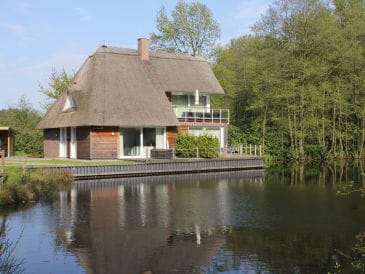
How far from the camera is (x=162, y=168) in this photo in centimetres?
2794

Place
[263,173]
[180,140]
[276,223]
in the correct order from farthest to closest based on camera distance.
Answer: [180,140], [263,173], [276,223]

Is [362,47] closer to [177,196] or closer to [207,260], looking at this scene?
[177,196]

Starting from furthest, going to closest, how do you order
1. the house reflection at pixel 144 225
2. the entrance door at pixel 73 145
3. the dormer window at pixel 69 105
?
the dormer window at pixel 69 105, the entrance door at pixel 73 145, the house reflection at pixel 144 225

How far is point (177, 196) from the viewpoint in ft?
62.8

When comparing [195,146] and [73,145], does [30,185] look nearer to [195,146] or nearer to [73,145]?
[73,145]

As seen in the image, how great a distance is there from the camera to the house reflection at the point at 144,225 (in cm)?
1009

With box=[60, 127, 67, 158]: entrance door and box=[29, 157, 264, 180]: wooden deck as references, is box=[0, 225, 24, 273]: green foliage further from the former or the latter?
box=[60, 127, 67, 158]: entrance door

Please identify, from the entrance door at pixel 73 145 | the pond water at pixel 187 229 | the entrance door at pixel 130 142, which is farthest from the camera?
the entrance door at pixel 73 145

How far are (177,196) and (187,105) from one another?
17.1 metres

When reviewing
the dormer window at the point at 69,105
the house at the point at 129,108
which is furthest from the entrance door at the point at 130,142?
the dormer window at the point at 69,105

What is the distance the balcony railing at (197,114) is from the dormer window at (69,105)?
22.8 feet

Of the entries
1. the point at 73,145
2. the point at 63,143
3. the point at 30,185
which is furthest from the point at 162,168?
the point at 30,185

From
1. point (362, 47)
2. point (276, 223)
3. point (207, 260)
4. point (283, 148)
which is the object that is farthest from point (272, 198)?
point (362, 47)

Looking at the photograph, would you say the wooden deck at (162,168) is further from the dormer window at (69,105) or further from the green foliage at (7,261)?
the green foliage at (7,261)
